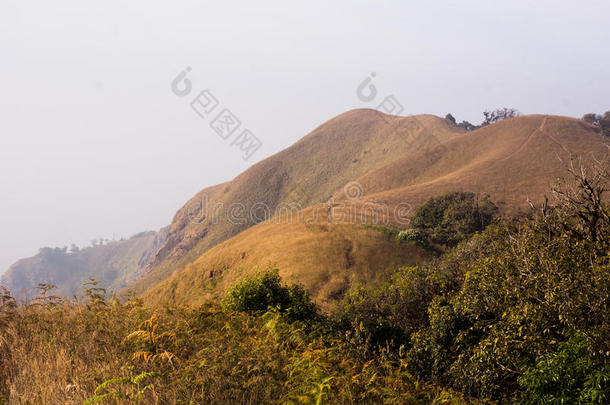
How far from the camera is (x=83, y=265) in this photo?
5792 inches

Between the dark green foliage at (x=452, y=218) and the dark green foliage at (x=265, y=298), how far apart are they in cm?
1539

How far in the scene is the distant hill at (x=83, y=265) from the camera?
131000 millimetres

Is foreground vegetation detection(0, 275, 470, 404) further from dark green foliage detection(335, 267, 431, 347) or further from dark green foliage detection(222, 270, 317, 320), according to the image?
dark green foliage detection(335, 267, 431, 347)

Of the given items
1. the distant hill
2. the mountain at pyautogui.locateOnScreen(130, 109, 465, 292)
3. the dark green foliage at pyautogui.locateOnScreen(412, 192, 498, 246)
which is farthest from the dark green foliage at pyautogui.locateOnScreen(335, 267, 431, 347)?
the distant hill

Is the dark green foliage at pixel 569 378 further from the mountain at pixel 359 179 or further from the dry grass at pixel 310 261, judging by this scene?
the dry grass at pixel 310 261

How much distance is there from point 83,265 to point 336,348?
17264 centimetres

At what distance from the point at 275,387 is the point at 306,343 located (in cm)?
155

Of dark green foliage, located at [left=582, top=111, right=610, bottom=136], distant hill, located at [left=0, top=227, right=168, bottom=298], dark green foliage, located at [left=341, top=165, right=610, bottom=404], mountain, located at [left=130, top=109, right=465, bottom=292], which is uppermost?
distant hill, located at [left=0, top=227, right=168, bottom=298]

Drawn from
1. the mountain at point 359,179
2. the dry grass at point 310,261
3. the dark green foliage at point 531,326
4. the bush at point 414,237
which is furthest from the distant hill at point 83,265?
the dark green foliage at point 531,326

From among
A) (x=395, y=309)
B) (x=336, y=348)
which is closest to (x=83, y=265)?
(x=395, y=309)

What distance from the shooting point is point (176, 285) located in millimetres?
25109

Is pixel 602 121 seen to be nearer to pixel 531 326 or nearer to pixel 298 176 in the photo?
pixel 298 176

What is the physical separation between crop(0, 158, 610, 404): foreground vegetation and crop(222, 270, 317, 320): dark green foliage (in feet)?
A: 0.17

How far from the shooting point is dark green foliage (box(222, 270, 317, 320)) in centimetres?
830
